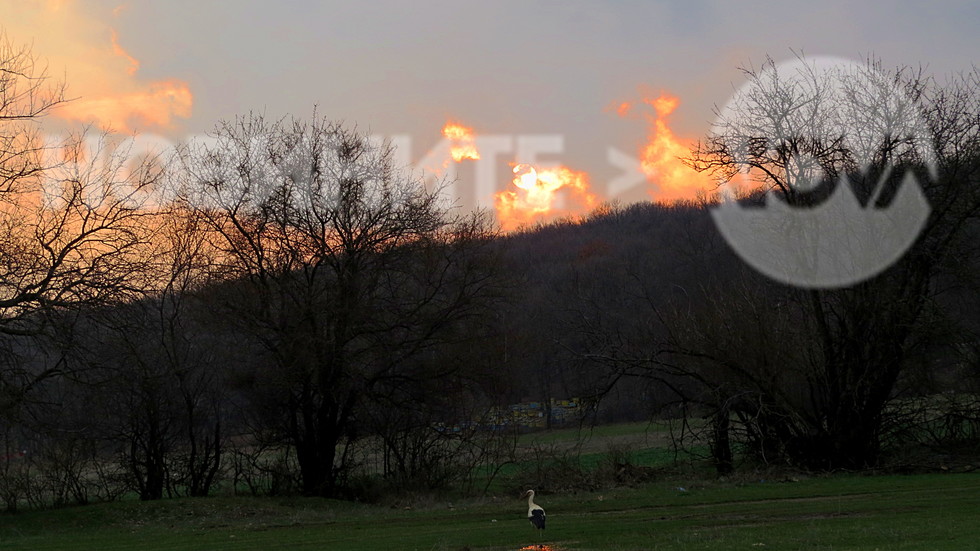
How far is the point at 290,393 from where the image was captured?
1389 inches

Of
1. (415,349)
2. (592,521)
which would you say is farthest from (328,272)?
(592,521)

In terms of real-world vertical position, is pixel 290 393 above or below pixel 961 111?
below

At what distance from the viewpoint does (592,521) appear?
20.1 m

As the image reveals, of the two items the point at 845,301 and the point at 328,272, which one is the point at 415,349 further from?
the point at 845,301

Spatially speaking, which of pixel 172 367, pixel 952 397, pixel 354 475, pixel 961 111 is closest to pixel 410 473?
pixel 354 475

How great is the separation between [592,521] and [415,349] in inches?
627

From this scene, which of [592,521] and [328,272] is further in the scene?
[328,272]

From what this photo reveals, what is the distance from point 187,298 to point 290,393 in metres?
6.18

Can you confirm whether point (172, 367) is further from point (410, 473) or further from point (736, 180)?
point (736, 180)

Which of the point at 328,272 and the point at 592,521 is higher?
the point at 328,272

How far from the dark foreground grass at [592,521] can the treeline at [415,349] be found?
13.7 ft

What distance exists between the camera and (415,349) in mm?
34875

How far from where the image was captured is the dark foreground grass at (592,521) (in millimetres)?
15078

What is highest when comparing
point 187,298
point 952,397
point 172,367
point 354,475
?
point 187,298
